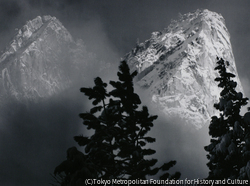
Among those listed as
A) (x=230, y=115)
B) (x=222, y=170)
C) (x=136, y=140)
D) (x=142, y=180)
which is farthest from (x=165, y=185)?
(x=230, y=115)

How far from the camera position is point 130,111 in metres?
15.8

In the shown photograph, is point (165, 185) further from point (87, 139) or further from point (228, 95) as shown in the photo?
point (228, 95)

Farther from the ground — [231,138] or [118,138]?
[231,138]

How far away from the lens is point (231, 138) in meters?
16.5

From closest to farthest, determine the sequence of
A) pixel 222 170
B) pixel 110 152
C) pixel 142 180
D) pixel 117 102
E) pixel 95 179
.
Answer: pixel 95 179 → pixel 142 180 → pixel 110 152 → pixel 117 102 → pixel 222 170

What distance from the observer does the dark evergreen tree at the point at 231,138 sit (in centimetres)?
1581

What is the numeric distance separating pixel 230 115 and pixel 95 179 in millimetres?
12196

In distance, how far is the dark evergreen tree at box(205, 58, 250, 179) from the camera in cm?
1581

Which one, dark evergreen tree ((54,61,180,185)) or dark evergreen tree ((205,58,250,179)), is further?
dark evergreen tree ((205,58,250,179))

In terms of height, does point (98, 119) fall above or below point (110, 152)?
above

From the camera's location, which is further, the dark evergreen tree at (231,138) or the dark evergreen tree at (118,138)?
the dark evergreen tree at (231,138)

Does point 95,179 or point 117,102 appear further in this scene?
point 117,102

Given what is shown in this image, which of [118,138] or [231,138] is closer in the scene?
[118,138]

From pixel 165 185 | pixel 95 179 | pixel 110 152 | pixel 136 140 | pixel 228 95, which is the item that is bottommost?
pixel 95 179
